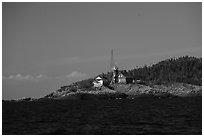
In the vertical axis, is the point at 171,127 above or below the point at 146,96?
above

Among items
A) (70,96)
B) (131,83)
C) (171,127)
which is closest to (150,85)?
(131,83)

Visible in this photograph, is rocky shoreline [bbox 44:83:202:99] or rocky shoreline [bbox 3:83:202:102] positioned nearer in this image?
rocky shoreline [bbox 3:83:202:102]

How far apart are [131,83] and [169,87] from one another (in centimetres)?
1644

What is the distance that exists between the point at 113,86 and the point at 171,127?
128m

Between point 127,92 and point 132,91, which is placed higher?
point 132,91

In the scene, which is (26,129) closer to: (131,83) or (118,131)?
(118,131)

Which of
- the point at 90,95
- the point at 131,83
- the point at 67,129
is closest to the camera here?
the point at 67,129

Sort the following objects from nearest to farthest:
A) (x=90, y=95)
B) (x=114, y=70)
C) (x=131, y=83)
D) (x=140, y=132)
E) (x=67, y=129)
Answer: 1. (x=140, y=132)
2. (x=67, y=129)
3. (x=90, y=95)
4. (x=131, y=83)
5. (x=114, y=70)

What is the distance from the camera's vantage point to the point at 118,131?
120 ft

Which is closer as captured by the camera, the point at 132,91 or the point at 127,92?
the point at 127,92

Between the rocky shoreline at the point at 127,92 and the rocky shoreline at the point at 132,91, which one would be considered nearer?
the rocky shoreline at the point at 127,92

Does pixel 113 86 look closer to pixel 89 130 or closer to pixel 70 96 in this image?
pixel 70 96

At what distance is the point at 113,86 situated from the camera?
167m

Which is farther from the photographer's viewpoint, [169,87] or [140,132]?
[169,87]
